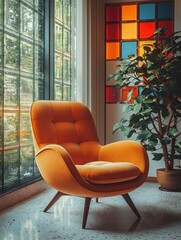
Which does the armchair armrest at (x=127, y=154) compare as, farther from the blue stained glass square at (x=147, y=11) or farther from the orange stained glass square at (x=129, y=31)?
the blue stained glass square at (x=147, y=11)

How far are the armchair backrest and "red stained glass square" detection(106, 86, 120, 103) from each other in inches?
46.6

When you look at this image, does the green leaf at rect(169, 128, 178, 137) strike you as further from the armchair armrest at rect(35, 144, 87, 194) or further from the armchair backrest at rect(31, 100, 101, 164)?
the armchair armrest at rect(35, 144, 87, 194)

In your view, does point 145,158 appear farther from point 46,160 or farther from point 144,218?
point 46,160

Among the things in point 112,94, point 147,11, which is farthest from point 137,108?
point 147,11

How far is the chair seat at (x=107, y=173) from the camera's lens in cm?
221

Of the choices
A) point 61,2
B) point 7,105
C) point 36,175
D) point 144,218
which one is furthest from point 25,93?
point 144,218

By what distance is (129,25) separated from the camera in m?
4.09

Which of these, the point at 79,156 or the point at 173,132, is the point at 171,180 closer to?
the point at 173,132

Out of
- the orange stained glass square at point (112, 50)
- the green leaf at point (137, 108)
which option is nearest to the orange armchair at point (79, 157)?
the green leaf at point (137, 108)

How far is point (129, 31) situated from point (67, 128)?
1789 millimetres

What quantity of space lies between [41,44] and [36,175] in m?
1.25

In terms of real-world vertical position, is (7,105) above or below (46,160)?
above

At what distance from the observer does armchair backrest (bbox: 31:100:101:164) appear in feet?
8.55

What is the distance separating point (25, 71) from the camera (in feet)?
10.0
